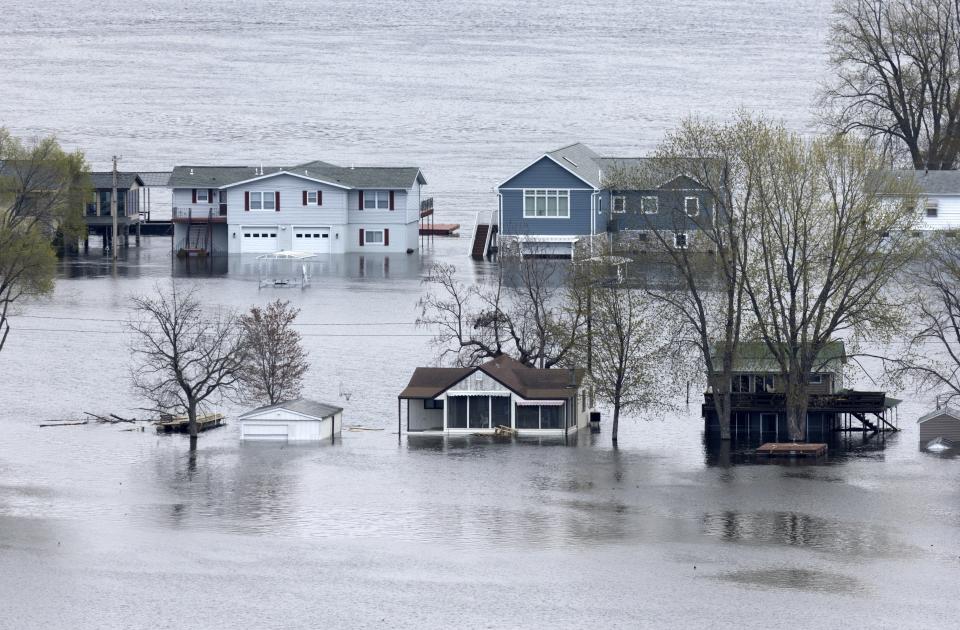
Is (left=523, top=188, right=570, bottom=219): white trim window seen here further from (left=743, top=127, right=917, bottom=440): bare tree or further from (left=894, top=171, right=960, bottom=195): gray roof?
(left=743, top=127, right=917, bottom=440): bare tree

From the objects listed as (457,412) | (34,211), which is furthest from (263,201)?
(457,412)

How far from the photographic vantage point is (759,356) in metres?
55.2

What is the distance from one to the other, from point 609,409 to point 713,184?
9479 mm

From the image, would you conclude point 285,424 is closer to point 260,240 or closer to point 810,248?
point 810,248

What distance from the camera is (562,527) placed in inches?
1677

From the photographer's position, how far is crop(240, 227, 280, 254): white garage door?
92.1 meters

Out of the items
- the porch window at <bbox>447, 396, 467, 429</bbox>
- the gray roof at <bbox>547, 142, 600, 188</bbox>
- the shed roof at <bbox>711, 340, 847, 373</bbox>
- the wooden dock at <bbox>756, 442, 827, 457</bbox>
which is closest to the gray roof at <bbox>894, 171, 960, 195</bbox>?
the gray roof at <bbox>547, 142, 600, 188</bbox>

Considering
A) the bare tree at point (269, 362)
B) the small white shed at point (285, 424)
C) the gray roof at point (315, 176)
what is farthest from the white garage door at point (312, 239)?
the small white shed at point (285, 424)

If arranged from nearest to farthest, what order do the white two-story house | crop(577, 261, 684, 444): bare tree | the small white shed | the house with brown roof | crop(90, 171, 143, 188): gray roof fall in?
the small white shed → the house with brown roof → crop(577, 261, 684, 444): bare tree → the white two-story house → crop(90, 171, 143, 188): gray roof

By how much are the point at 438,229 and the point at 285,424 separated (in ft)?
169

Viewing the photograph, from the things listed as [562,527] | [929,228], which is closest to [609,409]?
[562,527]

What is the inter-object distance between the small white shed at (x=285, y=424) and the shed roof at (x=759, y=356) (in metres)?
13.3

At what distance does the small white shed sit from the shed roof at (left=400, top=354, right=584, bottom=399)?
284cm

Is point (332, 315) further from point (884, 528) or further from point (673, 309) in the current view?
point (884, 528)
